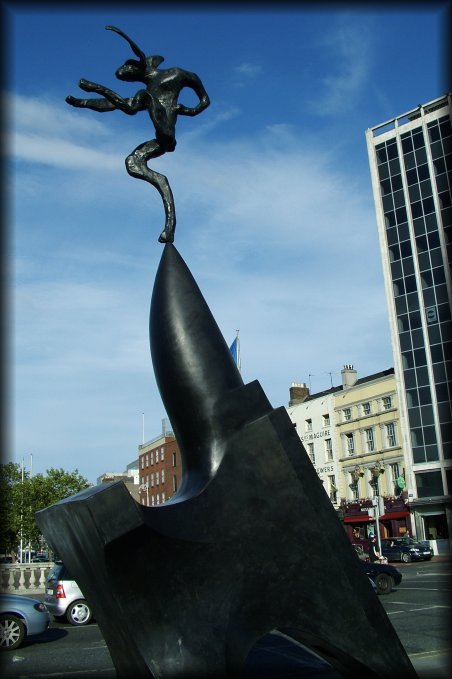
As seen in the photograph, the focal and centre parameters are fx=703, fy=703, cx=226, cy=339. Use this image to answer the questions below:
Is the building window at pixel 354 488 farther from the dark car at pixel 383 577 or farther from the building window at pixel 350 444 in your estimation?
the dark car at pixel 383 577

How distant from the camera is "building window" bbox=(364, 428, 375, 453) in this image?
2031 inches

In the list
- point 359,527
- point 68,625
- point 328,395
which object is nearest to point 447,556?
point 359,527

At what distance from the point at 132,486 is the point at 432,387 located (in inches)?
2297

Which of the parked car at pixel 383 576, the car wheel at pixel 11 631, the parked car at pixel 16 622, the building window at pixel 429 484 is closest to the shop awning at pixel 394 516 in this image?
the building window at pixel 429 484

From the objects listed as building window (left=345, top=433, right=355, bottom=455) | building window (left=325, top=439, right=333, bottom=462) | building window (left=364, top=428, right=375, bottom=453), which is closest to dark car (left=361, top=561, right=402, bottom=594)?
building window (left=364, top=428, right=375, bottom=453)

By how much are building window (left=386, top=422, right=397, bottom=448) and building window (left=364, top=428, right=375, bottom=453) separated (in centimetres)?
142

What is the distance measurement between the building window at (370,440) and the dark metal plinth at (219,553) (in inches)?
1801

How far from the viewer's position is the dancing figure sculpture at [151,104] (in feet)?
27.0

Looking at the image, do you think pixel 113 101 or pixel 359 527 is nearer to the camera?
pixel 113 101

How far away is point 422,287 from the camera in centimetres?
4897

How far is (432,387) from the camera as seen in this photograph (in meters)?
47.7

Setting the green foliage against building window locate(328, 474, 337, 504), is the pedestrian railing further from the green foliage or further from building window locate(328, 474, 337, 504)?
building window locate(328, 474, 337, 504)

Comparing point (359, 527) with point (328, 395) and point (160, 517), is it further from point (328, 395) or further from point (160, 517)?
point (160, 517)

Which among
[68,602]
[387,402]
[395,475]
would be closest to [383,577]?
[68,602]
